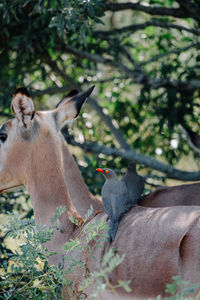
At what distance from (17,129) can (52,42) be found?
2.33 m

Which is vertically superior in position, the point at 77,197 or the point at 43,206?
the point at 43,206

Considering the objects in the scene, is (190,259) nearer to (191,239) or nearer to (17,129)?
(191,239)

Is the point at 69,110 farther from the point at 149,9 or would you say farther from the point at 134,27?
the point at 134,27

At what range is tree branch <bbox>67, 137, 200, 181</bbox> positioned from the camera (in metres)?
6.80

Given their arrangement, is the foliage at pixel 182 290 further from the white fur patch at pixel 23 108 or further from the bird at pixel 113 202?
the white fur patch at pixel 23 108

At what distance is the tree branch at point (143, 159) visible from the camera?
6798 mm

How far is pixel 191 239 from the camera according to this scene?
3555 mm

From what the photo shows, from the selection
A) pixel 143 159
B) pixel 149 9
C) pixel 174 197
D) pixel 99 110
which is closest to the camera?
pixel 174 197

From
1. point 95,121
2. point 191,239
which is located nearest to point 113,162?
point 95,121

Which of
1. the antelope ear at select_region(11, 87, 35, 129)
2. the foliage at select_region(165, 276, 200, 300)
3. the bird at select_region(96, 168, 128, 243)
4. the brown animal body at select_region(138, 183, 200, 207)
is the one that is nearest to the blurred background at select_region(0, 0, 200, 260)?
the brown animal body at select_region(138, 183, 200, 207)

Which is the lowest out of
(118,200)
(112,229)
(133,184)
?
(133,184)

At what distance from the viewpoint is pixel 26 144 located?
15.1ft

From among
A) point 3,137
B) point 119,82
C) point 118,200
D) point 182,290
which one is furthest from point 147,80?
point 182,290

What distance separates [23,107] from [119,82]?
3.86 metres
